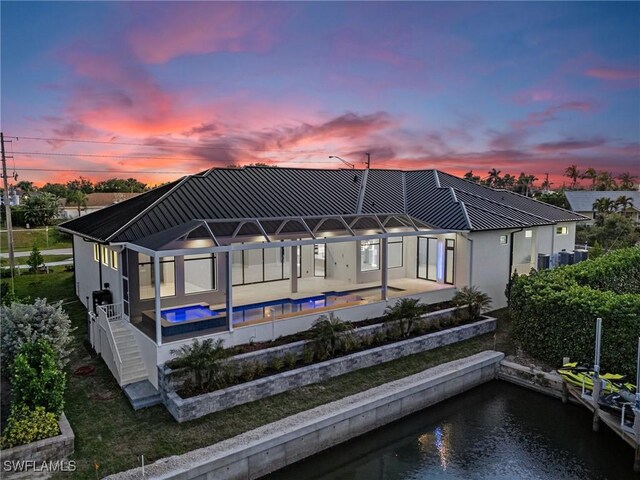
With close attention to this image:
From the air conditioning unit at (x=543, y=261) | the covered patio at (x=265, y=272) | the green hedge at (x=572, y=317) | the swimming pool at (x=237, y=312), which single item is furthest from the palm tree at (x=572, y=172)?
the swimming pool at (x=237, y=312)

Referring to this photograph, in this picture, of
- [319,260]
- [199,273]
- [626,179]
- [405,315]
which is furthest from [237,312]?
[626,179]

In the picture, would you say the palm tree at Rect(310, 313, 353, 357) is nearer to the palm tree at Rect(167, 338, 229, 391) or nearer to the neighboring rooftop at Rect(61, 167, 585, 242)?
the palm tree at Rect(167, 338, 229, 391)

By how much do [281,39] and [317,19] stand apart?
1.79 metres

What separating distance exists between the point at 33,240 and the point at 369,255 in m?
33.5

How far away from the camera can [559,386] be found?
11.1 metres

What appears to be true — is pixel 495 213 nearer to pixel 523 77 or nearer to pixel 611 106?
pixel 523 77

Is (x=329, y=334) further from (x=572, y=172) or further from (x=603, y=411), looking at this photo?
(x=572, y=172)

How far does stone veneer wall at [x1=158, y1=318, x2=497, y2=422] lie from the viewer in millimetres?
8906

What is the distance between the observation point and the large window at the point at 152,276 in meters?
12.5

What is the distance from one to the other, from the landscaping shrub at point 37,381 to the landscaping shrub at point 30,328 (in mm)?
1007

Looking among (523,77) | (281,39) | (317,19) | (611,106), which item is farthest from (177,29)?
(611,106)

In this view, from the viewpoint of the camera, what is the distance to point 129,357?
1069cm

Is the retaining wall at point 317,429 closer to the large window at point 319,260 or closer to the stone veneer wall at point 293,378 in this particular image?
the stone veneer wall at point 293,378

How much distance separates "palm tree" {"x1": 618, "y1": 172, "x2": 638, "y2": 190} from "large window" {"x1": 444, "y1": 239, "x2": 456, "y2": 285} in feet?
323
